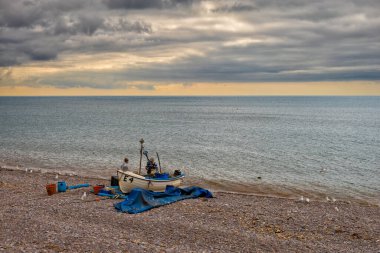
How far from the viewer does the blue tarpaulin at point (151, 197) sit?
865 inches

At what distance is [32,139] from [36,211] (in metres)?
48.3

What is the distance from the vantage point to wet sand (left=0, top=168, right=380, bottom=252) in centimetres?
1658

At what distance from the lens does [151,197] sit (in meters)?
23.5

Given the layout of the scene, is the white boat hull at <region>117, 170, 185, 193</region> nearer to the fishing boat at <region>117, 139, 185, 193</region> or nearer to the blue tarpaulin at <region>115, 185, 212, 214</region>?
the fishing boat at <region>117, 139, 185, 193</region>

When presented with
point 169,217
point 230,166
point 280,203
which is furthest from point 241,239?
point 230,166

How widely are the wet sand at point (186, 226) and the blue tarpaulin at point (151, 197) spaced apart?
0.52 m

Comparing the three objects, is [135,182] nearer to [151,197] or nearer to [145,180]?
[145,180]

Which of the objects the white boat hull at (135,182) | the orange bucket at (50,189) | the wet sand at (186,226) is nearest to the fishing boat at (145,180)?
the white boat hull at (135,182)

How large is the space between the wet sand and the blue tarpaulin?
52 centimetres

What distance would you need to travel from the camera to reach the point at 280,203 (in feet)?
84.6

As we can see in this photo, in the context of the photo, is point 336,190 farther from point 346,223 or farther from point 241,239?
point 241,239

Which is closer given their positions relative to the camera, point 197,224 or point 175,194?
point 197,224

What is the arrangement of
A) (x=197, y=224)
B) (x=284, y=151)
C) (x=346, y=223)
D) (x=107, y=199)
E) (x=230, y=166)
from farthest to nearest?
(x=284, y=151) → (x=230, y=166) → (x=107, y=199) → (x=346, y=223) → (x=197, y=224)

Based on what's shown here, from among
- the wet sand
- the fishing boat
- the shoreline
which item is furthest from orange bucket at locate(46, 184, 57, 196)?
the shoreline
